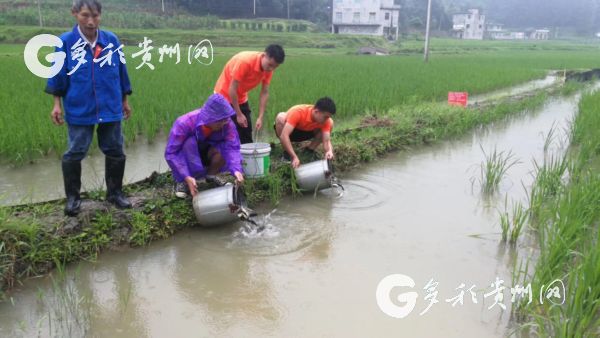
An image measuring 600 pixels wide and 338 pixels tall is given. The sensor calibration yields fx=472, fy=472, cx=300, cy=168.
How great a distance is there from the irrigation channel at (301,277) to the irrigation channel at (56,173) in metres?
0.96

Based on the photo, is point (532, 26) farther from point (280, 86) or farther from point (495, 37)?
point (280, 86)

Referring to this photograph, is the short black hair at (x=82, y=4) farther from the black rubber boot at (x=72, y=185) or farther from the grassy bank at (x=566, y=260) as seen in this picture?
the grassy bank at (x=566, y=260)

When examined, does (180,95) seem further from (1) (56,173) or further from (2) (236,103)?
(2) (236,103)

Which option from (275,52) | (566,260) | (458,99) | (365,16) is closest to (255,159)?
(275,52)

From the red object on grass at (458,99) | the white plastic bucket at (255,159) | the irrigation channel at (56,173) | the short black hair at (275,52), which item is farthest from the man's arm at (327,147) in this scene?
the red object on grass at (458,99)

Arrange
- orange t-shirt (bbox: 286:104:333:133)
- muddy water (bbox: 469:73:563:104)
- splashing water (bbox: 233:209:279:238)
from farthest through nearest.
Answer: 1. muddy water (bbox: 469:73:563:104)
2. orange t-shirt (bbox: 286:104:333:133)
3. splashing water (bbox: 233:209:279:238)

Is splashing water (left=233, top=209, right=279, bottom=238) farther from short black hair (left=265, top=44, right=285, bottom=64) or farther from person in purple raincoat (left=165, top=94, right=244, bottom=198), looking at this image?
short black hair (left=265, top=44, right=285, bottom=64)

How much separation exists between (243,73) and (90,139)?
4.46ft

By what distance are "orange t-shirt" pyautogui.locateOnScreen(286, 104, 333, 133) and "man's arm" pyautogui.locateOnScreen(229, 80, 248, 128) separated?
0.38 m

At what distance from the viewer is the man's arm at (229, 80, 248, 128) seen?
12.4 ft

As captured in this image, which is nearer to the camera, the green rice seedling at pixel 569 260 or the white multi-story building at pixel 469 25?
the green rice seedling at pixel 569 260

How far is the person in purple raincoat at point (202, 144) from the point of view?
307 centimetres

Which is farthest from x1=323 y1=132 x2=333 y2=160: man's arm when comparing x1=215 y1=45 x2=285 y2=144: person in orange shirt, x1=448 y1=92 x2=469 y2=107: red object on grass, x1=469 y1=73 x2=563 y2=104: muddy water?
x1=469 y1=73 x2=563 y2=104: muddy water

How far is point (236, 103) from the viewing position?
3855 mm
